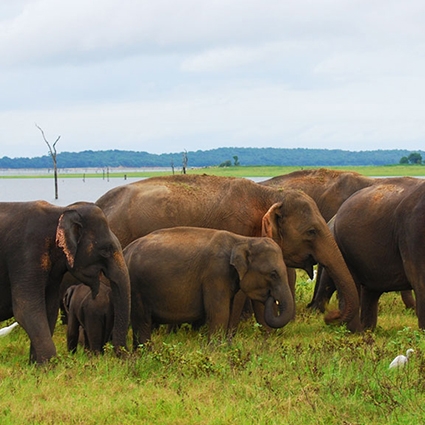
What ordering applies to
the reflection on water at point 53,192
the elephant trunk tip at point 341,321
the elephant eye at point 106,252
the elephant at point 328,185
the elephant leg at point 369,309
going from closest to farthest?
the elephant eye at point 106,252 < the elephant trunk tip at point 341,321 < the elephant leg at point 369,309 < the elephant at point 328,185 < the reflection on water at point 53,192

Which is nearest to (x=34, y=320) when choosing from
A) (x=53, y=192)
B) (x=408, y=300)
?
(x=408, y=300)

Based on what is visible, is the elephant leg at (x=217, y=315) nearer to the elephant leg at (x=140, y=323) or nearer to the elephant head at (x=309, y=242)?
the elephant leg at (x=140, y=323)

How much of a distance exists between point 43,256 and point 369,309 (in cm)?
416

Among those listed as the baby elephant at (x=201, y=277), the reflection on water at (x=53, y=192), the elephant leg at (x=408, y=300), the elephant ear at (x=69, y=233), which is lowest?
the reflection on water at (x=53, y=192)

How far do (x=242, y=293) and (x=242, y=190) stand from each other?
1846mm

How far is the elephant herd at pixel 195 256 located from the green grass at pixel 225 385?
0.39m

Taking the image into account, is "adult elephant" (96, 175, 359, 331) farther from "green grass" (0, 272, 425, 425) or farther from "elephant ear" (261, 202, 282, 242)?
"green grass" (0, 272, 425, 425)

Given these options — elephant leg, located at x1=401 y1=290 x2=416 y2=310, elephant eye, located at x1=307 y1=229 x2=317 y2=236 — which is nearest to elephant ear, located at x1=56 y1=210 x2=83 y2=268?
elephant eye, located at x1=307 y1=229 x2=317 y2=236

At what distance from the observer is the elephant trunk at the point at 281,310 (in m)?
9.02

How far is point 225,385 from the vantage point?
756 centimetres

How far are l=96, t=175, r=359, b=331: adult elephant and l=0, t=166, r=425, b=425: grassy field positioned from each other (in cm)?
140

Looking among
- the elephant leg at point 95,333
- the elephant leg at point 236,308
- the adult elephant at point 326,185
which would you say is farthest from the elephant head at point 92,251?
the adult elephant at point 326,185

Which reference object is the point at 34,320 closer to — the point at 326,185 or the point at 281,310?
the point at 281,310

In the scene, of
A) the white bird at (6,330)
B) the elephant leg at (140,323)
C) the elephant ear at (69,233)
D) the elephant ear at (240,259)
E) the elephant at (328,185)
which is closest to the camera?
the elephant ear at (69,233)
